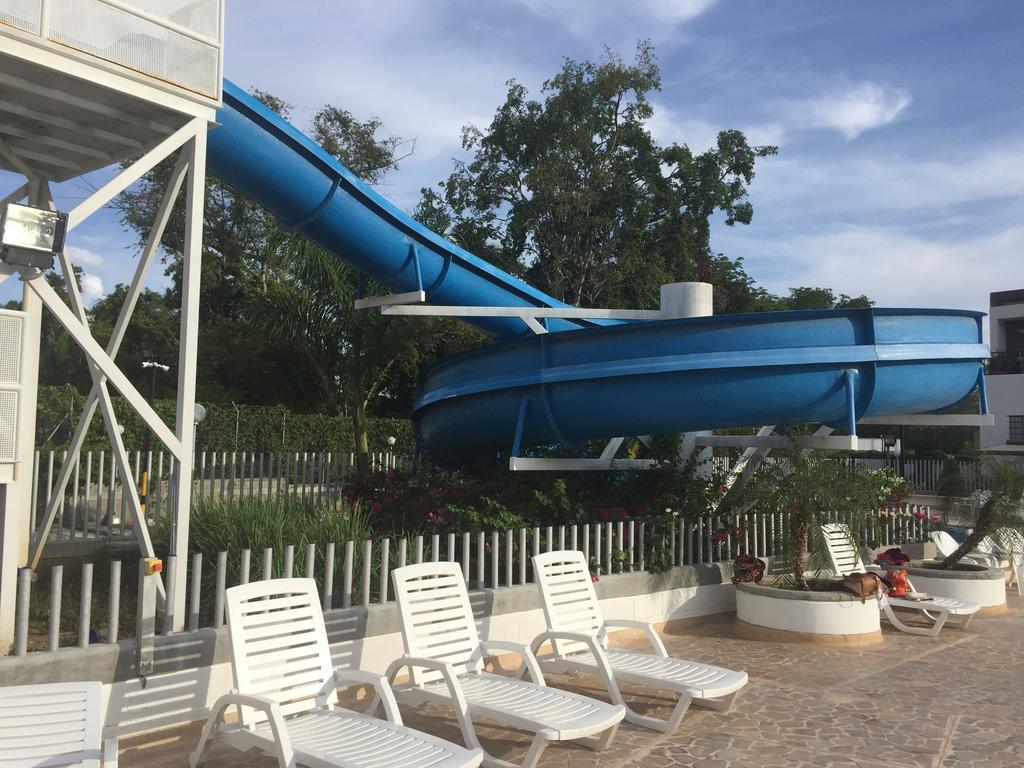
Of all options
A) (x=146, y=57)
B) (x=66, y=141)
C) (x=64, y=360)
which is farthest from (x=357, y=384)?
(x=64, y=360)

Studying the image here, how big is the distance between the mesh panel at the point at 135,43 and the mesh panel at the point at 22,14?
10 centimetres

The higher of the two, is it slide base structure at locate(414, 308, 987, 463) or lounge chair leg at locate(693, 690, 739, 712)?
slide base structure at locate(414, 308, 987, 463)

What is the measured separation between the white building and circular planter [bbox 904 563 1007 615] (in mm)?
28509

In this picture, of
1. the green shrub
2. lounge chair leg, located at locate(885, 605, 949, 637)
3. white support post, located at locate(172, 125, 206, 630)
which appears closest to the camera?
white support post, located at locate(172, 125, 206, 630)

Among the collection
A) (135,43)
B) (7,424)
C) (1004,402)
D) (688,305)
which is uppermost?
(135,43)

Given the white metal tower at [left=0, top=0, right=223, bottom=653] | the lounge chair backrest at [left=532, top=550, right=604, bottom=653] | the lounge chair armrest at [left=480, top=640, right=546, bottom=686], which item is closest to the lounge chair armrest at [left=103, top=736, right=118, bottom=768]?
the white metal tower at [left=0, top=0, right=223, bottom=653]

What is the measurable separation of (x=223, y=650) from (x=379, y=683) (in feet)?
4.41

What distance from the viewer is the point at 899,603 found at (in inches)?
363

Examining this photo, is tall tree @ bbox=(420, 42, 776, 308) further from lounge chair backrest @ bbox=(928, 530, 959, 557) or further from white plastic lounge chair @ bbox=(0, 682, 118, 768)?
white plastic lounge chair @ bbox=(0, 682, 118, 768)

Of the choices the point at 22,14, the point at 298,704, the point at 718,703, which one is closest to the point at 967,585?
the point at 718,703

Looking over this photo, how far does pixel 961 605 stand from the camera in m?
9.15

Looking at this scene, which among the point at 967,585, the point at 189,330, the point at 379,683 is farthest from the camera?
the point at 967,585

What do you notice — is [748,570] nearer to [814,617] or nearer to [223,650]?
[814,617]

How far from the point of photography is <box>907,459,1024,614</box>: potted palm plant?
10109 millimetres
